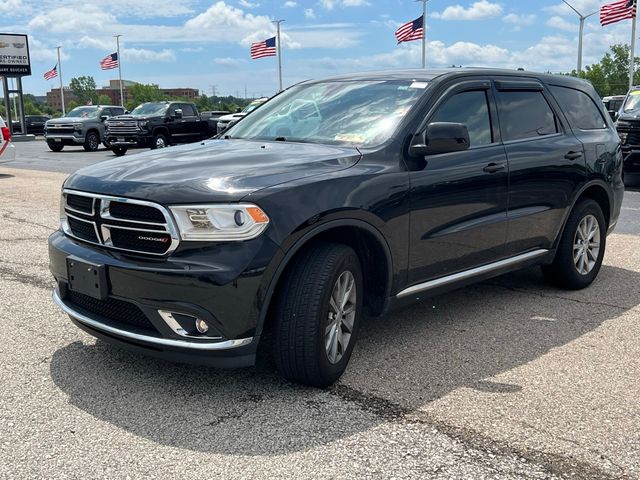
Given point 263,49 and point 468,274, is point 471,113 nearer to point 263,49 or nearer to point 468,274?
point 468,274

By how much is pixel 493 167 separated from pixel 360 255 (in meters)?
1.31

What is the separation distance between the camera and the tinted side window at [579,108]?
581 cm

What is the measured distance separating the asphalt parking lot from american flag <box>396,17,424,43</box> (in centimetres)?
3319

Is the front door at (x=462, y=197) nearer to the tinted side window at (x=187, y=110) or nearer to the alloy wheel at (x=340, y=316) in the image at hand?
the alloy wheel at (x=340, y=316)

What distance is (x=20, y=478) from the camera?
9.40ft

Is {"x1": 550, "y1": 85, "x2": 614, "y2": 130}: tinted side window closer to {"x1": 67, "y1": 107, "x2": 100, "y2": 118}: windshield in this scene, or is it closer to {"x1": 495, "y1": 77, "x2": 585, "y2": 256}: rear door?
{"x1": 495, "y1": 77, "x2": 585, "y2": 256}: rear door

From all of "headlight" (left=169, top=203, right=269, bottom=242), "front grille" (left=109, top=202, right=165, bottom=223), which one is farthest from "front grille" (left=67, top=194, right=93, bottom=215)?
"headlight" (left=169, top=203, right=269, bottom=242)

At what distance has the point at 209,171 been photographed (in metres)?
3.68

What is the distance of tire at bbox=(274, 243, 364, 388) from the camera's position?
11.6 ft

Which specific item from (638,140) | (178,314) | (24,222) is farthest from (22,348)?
(638,140)

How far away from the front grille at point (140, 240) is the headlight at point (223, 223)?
0.12 m

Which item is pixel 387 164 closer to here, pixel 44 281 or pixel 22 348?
pixel 22 348

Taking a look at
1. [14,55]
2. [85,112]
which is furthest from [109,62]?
[85,112]

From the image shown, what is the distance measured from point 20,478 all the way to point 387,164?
2.46 meters
